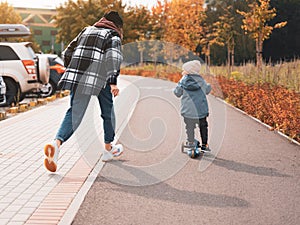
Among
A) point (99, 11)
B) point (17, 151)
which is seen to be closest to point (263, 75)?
point (17, 151)

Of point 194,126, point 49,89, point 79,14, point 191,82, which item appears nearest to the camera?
point 191,82

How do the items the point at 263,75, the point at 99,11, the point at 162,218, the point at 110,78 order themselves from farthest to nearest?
the point at 99,11 < the point at 263,75 < the point at 110,78 < the point at 162,218

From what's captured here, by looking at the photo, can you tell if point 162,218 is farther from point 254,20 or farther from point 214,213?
point 254,20

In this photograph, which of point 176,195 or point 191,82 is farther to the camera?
point 191,82

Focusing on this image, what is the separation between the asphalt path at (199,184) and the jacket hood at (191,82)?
103cm

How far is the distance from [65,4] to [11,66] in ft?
180

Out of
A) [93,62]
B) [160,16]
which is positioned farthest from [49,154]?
[160,16]

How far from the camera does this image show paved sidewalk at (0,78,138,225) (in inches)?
186

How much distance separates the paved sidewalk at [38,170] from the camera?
15.5ft

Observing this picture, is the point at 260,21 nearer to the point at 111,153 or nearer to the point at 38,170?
the point at 111,153

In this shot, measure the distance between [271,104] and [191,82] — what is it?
466 centimetres

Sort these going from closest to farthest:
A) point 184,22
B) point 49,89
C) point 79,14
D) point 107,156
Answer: point 107,156, point 49,89, point 184,22, point 79,14

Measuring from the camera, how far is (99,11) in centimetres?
6066

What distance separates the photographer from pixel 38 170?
6.51m
